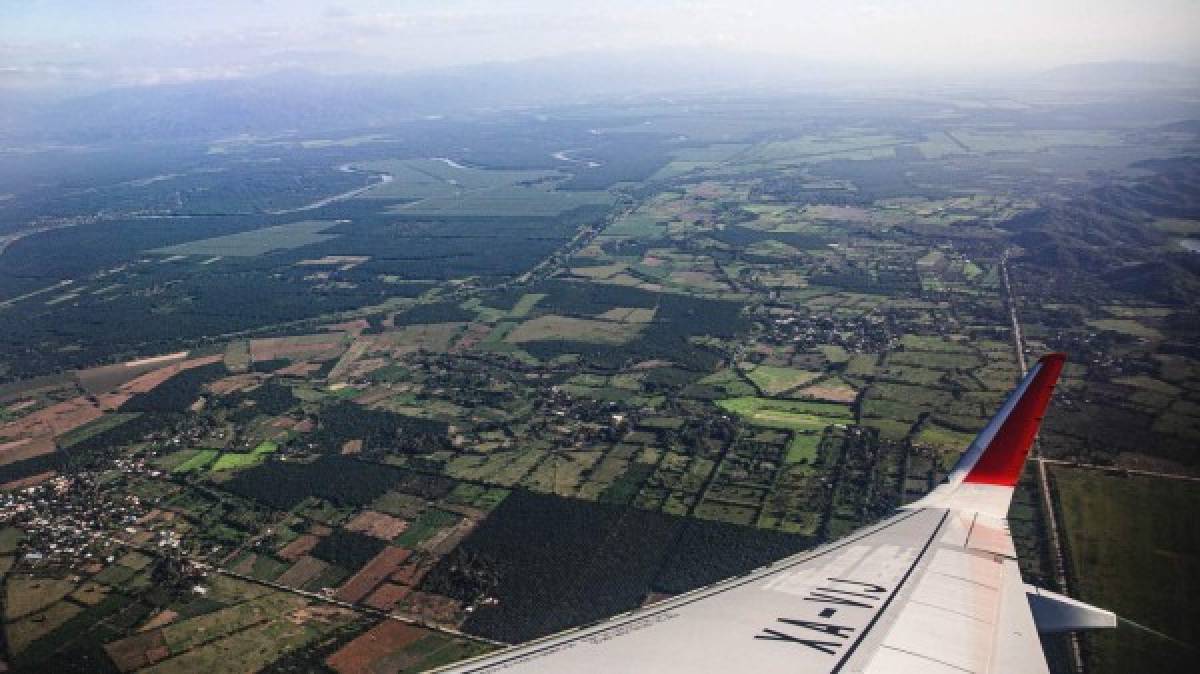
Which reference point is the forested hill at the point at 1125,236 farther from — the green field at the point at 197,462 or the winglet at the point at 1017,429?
the green field at the point at 197,462

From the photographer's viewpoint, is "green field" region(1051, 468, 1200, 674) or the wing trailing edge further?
"green field" region(1051, 468, 1200, 674)

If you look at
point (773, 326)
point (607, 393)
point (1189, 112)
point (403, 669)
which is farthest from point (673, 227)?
point (1189, 112)

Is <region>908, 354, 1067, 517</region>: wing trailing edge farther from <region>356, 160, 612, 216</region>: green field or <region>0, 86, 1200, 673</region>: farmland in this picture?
<region>356, 160, 612, 216</region>: green field

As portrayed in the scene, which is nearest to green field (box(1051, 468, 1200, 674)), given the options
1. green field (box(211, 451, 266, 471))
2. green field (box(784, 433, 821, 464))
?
green field (box(784, 433, 821, 464))

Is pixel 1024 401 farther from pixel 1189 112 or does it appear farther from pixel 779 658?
pixel 1189 112

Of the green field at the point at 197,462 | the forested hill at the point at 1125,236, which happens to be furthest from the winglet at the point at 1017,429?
the forested hill at the point at 1125,236

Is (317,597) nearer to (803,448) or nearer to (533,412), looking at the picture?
(533,412)

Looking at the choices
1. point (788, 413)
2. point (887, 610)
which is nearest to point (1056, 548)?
point (788, 413)
